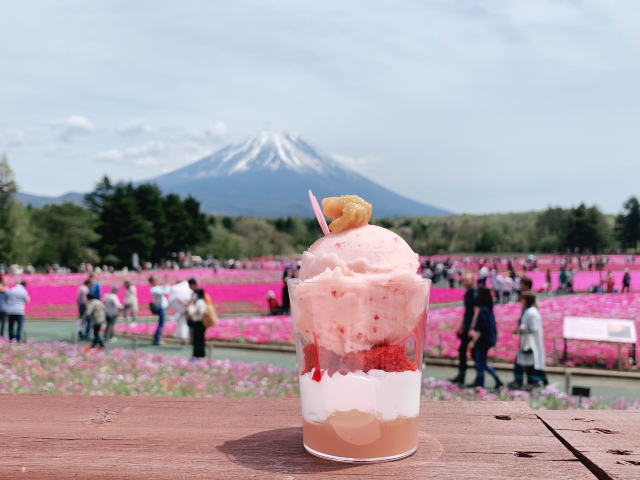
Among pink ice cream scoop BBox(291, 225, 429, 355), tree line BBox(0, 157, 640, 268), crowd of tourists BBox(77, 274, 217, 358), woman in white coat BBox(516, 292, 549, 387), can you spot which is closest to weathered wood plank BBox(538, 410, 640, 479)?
pink ice cream scoop BBox(291, 225, 429, 355)

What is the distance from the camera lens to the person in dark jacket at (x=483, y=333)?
8078mm

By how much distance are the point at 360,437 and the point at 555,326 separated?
45.9 feet

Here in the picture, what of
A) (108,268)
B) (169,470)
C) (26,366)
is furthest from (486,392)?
(108,268)

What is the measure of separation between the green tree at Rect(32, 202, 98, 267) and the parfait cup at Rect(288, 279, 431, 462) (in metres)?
64.9

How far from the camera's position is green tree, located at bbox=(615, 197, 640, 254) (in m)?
52.1

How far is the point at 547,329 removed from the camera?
13.7 meters

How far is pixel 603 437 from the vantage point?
5.19 feet

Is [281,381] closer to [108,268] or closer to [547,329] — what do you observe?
[547,329]

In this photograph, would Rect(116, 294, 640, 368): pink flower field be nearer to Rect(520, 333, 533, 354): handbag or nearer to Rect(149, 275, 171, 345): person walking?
Rect(149, 275, 171, 345): person walking

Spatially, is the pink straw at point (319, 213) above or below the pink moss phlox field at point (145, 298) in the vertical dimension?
above

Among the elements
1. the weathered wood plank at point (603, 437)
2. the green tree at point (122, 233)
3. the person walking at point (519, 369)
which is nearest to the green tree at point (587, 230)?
the green tree at point (122, 233)

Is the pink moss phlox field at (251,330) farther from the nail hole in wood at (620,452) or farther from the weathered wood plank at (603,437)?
the nail hole in wood at (620,452)

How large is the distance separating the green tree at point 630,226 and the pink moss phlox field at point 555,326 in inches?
1441

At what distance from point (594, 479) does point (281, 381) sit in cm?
594
